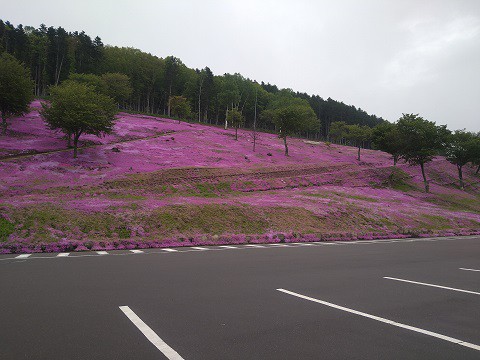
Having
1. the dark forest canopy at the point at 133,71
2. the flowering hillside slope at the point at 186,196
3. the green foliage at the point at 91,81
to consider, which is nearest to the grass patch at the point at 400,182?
the flowering hillside slope at the point at 186,196

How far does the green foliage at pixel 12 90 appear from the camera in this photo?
1555 inches

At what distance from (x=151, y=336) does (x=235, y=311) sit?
1814mm

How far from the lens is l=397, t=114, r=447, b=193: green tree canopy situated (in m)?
45.8

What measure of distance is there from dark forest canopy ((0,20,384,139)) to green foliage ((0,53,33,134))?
35.6 meters

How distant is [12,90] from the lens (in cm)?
3991

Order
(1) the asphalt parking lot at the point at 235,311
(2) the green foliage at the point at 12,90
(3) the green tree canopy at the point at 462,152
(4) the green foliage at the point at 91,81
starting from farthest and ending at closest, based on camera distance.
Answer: (4) the green foliage at the point at 91,81 < (3) the green tree canopy at the point at 462,152 < (2) the green foliage at the point at 12,90 < (1) the asphalt parking lot at the point at 235,311

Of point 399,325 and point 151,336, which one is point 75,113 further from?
point 399,325

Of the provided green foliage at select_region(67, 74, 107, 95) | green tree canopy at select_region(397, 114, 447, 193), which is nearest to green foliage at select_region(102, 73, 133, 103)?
green foliage at select_region(67, 74, 107, 95)

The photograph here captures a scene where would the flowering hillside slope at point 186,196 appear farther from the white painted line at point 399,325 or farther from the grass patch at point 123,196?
the white painted line at point 399,325

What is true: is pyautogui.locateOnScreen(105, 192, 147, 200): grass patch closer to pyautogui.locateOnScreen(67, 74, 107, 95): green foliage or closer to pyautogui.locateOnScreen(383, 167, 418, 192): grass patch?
pyautogui.locateOnScreen(383, 167, 418, 192): grass patch

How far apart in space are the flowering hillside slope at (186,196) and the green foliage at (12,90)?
9.90 ft

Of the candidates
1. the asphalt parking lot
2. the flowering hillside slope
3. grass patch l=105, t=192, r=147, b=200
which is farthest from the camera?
grass patch l=105, t=192, r=147, b=200

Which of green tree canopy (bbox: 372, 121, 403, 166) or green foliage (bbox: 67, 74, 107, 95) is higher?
green foliage (bbox: 67, 74, 107, 95)

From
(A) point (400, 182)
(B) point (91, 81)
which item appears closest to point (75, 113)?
(B) point (91, 81)
